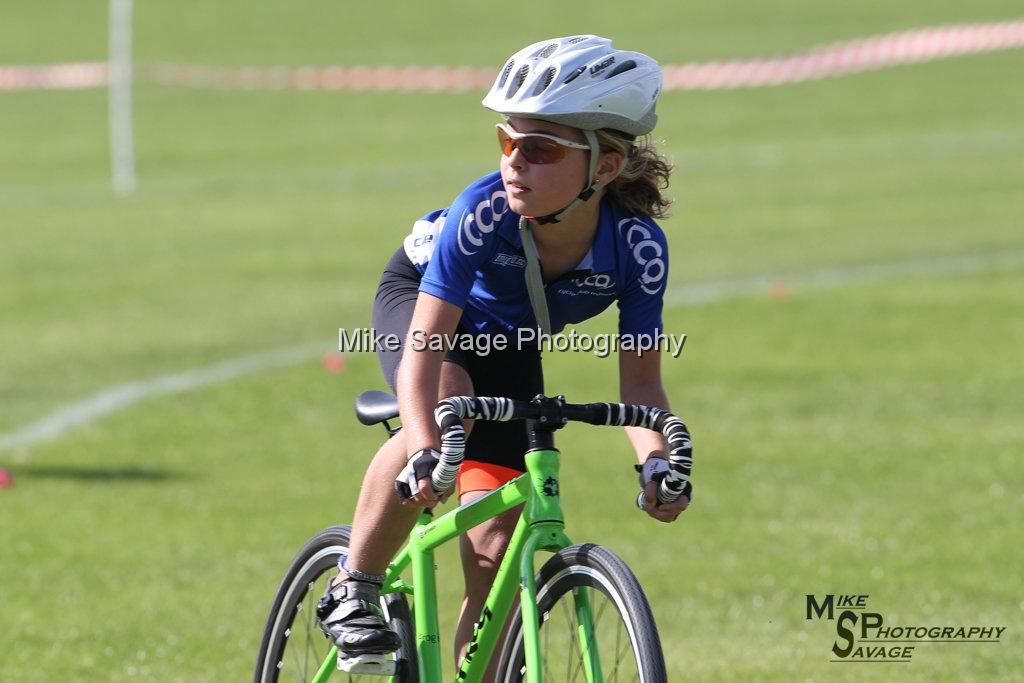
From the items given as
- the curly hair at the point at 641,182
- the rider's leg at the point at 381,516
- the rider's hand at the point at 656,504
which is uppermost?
the curly hair at the point at 641,182

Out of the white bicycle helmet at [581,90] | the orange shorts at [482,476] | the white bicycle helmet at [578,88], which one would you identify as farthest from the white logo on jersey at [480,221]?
the orange shorts at [482,476]

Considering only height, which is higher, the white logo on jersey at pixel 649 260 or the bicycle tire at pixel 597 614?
the white logo on jersey at pixel 649 260

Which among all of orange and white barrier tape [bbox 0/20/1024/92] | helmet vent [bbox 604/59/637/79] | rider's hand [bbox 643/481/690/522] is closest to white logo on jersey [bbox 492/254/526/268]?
helmet vent [bbox 604/59/637/79]

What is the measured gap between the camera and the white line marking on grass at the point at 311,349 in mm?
11719

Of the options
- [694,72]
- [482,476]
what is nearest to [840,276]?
[482,476]

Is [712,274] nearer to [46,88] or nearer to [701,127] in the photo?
[701,127]

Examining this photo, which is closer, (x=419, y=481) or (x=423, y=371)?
(x=419, y=481)

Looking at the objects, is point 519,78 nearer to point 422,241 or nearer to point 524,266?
point 524,266

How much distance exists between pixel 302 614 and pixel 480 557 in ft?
2.56

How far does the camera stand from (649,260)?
4891 millimetres

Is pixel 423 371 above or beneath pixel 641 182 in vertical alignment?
beneath

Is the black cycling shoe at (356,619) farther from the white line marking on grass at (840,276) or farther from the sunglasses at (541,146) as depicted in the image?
the white line marking on grass at (840,276)

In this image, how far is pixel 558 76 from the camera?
4.62 m

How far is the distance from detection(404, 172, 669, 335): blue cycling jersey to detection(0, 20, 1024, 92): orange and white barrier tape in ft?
129
